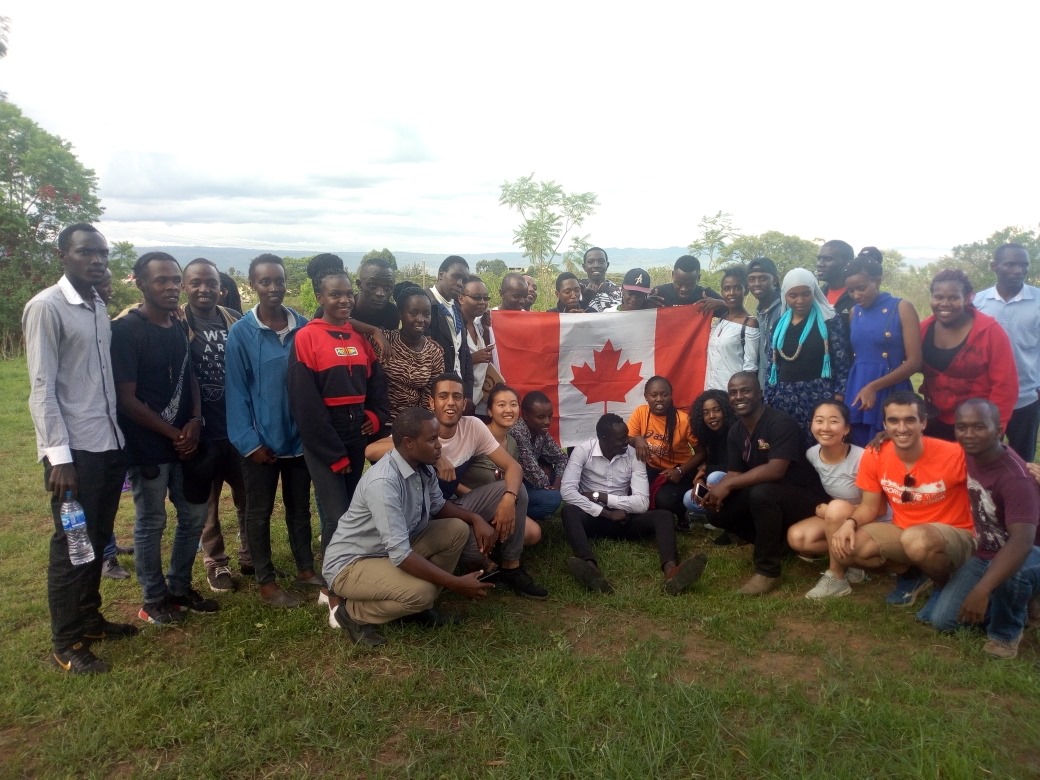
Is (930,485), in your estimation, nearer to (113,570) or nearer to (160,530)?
(160,530)

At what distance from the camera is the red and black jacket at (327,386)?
3928 mm

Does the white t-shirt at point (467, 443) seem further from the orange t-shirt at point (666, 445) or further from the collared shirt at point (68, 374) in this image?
the collared shirt at point (68, 374)

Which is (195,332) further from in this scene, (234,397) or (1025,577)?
(1025,577)

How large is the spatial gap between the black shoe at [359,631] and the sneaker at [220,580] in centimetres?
111

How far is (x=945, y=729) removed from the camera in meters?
2.83

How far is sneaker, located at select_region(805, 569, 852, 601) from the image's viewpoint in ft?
13.9

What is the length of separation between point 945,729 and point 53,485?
410cm

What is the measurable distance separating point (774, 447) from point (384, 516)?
2663 millimetres

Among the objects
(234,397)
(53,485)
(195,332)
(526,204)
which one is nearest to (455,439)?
(234,397)

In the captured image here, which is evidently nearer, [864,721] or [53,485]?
[864,721]

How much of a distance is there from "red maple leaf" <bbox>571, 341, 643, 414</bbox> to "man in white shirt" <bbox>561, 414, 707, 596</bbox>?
3.84 feet

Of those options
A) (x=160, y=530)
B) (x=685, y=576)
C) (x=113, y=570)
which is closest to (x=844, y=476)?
(x=685, y=576)

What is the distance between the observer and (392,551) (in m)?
3.61

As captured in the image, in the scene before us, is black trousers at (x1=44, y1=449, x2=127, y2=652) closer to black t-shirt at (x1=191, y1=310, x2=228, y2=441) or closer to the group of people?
the group of people
